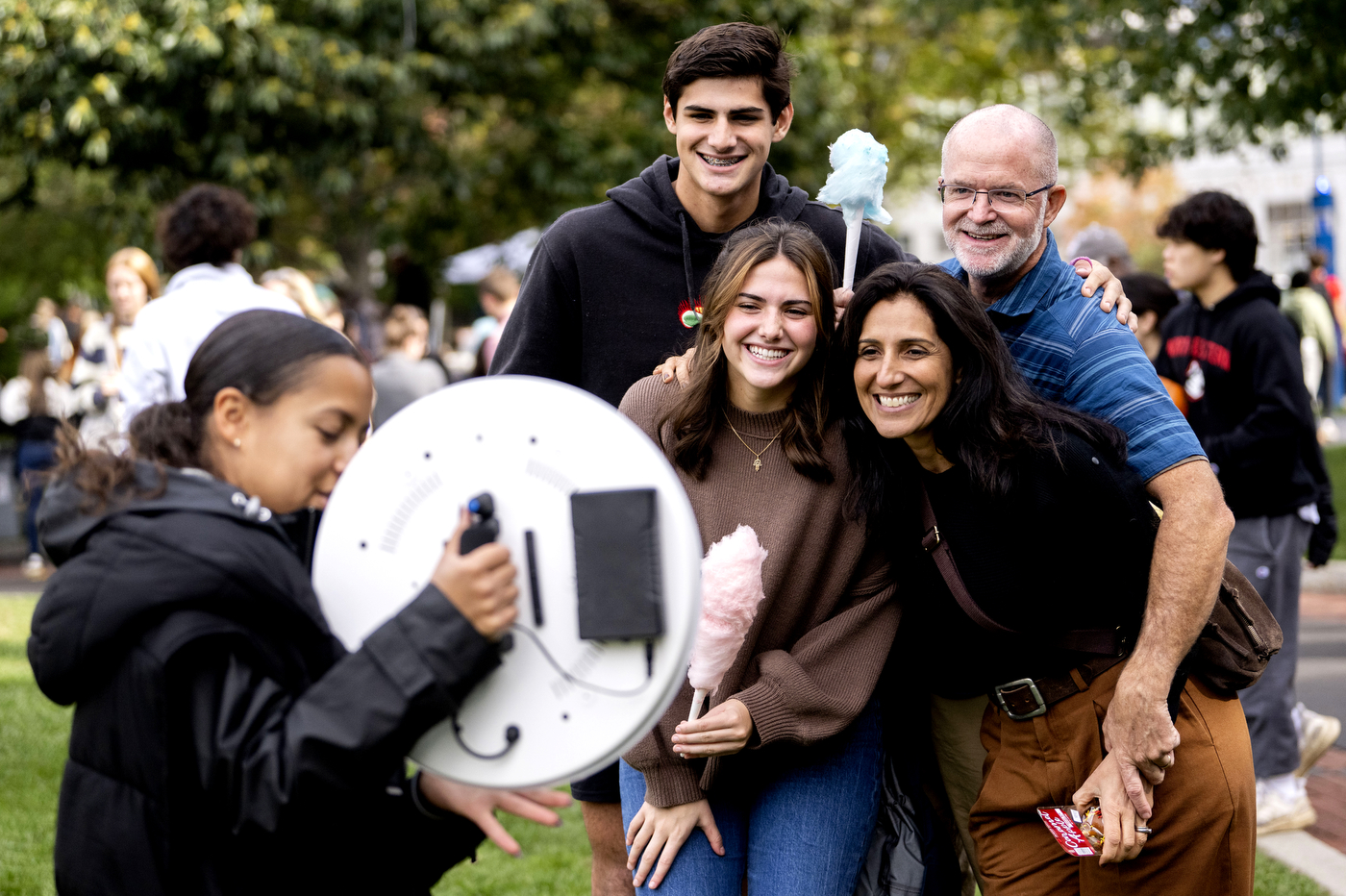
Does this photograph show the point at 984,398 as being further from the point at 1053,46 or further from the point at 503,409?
the point at 1053,46

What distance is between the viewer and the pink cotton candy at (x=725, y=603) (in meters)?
2.68

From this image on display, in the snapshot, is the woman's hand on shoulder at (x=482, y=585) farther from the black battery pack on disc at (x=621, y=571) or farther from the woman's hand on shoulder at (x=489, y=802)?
the woman's hand on shoulder at (x=489, y=802)

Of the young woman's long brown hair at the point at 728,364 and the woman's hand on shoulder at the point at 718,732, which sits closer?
the woman's hand on shoulder at the point at 718,732

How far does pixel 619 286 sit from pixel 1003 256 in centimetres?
102

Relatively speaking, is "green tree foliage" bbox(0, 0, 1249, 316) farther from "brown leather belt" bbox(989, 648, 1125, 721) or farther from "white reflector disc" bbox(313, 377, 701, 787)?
"white reflector disc" bbox(313, 377, 701, 787)

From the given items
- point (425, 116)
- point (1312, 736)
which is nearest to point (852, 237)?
point (1312, 736)

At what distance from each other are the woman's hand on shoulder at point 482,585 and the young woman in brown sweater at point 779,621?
1.03m

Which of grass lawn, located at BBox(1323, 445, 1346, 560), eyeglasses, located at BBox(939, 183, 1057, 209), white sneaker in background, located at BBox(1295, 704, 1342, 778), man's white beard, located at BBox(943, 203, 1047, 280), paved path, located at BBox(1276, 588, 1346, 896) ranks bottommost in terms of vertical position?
grass lawn, located at BBox(1323, 445, 1346, 560)

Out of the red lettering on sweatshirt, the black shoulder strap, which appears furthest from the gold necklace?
the red lettering on sweatshirt

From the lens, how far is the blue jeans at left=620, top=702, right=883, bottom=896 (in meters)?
2.82

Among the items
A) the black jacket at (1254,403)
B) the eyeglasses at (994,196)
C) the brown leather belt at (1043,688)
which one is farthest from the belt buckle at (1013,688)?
the black jacket at (1254,403)

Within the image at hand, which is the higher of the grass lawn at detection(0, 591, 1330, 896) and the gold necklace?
the gold necklace

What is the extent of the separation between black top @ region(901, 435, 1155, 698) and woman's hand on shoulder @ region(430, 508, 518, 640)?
1.28 meters

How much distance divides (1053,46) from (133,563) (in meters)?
14.2
